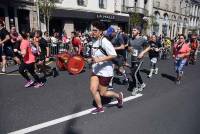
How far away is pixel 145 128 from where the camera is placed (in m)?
4.72

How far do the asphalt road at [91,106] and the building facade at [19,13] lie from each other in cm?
1141

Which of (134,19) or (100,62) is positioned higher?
(134,19)

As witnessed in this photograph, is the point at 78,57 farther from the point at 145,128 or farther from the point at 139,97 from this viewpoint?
the point at 145,128

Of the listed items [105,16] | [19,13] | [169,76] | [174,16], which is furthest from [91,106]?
[174,16]

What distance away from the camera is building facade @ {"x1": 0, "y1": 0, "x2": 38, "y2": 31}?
18375mm

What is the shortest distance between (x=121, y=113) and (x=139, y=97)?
1409 mm

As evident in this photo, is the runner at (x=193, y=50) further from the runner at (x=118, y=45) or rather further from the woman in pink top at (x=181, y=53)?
the runner at (x=118, y=45)

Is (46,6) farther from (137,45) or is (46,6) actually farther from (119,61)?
(137,45)

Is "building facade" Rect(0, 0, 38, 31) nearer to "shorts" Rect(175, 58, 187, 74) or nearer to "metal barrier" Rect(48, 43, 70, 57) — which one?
"metal barrier" Rect(48, 43, 70, 57)

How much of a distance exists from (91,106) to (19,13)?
52.8ft

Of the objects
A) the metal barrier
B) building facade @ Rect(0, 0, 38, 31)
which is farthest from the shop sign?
the metal barrier

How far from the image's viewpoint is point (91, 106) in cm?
595

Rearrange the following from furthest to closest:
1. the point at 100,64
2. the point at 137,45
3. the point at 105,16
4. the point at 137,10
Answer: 1. the point at 137,10
2. the point at 105,16
3. the point at 137,45
4. the point at 100,64

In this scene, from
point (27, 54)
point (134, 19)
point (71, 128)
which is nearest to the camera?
point (71, 128)
